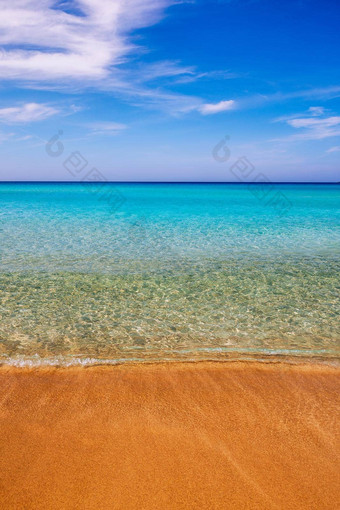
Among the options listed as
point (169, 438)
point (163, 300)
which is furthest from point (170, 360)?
point (163, 300)

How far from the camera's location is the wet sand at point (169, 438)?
2.55 m

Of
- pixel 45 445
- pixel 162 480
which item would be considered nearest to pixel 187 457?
pixel 162 480

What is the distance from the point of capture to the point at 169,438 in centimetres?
309

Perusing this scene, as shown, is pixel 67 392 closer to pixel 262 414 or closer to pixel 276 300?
pixel 262 414

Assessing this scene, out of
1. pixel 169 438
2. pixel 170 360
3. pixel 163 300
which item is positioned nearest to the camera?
pixel 169 438

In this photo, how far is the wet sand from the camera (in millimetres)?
2555

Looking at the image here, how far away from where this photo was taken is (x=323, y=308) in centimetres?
659

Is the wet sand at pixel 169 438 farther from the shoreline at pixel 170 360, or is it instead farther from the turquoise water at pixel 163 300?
the turquoise water at pixel 163 300

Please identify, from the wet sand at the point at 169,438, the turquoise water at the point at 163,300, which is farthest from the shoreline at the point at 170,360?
the wet sand at the point at 169,438

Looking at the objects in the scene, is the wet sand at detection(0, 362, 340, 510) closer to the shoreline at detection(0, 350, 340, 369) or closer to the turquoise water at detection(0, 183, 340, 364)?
the shoreline at detection(0, 350, 340, 369)

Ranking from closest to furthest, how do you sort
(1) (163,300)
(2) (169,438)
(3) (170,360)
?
1. (2) (169,438)
2. (3) (170,360)
3. (1) (163,300)

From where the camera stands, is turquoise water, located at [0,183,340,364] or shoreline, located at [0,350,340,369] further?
turquoise water, located at [0,183,340,364]

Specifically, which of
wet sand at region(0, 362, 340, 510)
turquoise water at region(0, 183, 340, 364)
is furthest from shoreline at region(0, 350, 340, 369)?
wet sand at region(0, 362, 340, 510)

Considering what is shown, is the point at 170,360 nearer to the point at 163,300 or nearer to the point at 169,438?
the point at 169,438
